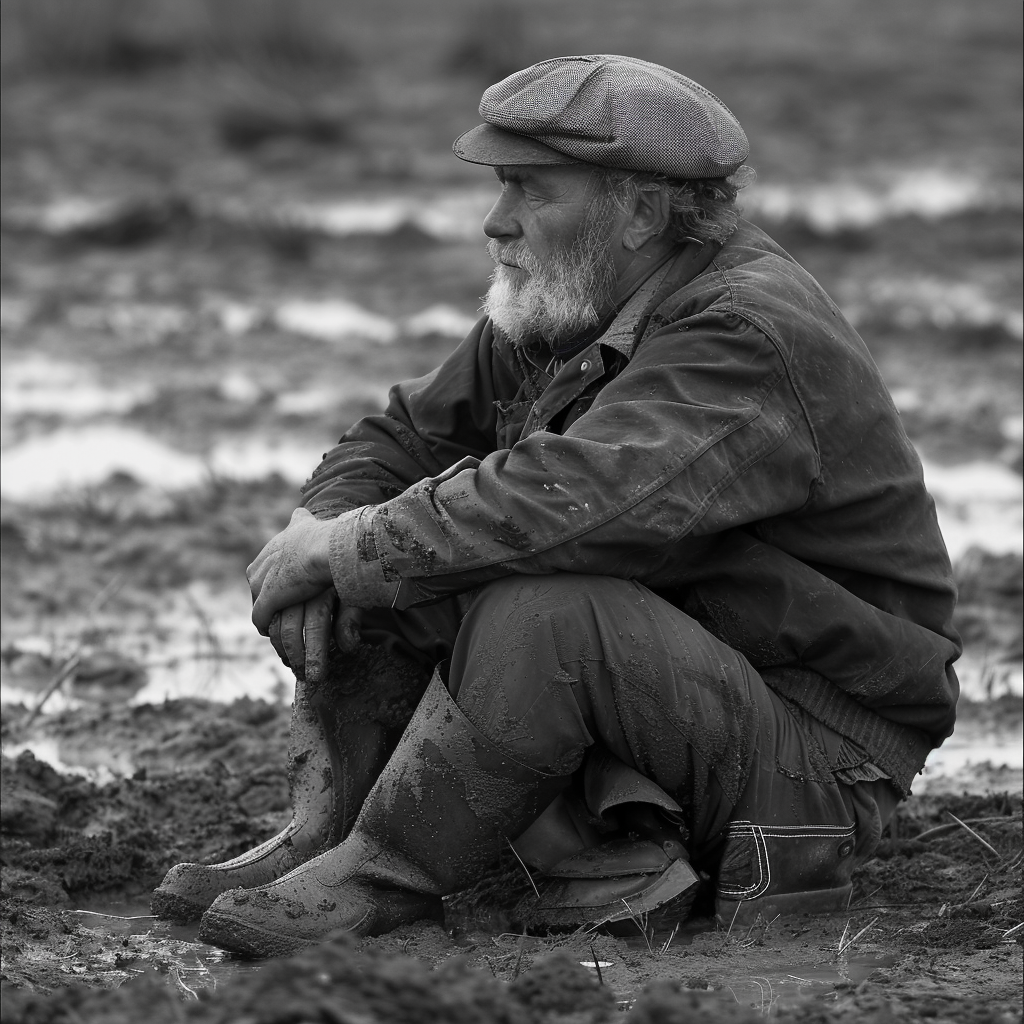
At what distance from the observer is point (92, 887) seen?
362 cm

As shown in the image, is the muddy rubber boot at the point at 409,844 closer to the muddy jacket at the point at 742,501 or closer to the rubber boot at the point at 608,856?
the rubber boot at the point at 608,856

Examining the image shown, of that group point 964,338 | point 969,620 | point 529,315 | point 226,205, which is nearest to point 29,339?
point 226,205

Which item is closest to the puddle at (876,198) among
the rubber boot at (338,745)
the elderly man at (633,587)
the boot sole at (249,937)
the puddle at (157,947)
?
the elderly man at (633,587)

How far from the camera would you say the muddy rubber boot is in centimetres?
303

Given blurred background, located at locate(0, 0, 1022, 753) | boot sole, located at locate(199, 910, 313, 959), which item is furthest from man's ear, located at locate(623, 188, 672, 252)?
blurred background, located at locate(0, 0, 1022, 753)

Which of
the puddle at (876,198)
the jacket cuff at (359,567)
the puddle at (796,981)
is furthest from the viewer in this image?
the puddle at (876,198)

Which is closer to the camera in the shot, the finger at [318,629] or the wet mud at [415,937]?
the wet mud at [415,937]

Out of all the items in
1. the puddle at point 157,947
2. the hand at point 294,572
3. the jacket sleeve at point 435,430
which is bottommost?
the puddle at point 157,947

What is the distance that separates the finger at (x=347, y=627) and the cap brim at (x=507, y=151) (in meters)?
0.91

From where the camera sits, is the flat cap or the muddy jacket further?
the flat cap

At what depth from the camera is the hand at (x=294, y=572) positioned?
3.22 meters

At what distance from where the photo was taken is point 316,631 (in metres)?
3.25

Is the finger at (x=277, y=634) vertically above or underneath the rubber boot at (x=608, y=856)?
above

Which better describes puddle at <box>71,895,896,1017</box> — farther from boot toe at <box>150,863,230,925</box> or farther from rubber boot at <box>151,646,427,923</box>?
rubber boot at <box>151,646,427,923</box>
